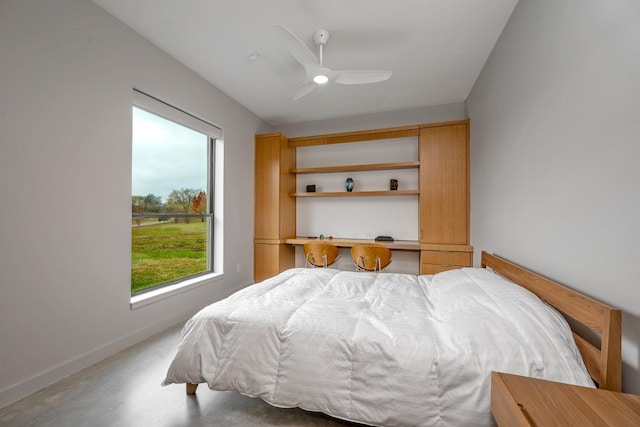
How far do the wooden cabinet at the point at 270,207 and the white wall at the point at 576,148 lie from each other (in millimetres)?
2889

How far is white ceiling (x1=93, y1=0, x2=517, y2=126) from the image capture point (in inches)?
79.8

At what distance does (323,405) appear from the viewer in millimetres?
1250

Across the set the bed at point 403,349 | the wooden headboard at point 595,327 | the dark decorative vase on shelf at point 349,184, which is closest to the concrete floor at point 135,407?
the bed at point 403,349

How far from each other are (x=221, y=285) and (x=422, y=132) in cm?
348

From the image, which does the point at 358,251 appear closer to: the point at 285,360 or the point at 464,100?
the point at 285,360

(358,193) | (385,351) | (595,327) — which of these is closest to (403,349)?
(385,351)

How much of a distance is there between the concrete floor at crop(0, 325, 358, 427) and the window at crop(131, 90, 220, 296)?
0.91 metres

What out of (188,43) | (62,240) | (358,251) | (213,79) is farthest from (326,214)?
(62,240)

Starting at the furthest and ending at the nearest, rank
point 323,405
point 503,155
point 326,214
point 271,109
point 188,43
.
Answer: point 326,214 < point 271,109 < point 188,43 < point 503,155 < point 323,405

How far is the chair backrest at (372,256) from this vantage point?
10.9 ft

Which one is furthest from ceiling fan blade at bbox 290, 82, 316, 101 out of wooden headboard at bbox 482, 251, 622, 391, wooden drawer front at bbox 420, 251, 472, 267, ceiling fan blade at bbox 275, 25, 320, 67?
wooden drawer front at bbox 420, 251, 472, 267

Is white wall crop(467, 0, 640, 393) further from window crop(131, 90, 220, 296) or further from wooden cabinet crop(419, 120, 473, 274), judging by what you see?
window crop(131, 90, 220, 296)

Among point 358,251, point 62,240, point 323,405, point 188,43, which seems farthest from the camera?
point 358,251

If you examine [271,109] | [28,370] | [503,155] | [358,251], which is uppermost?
[271,109]
